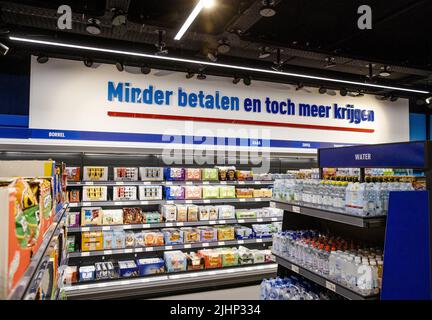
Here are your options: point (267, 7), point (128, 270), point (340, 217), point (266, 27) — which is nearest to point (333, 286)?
point (340, 217)

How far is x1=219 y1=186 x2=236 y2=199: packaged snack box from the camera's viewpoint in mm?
5418

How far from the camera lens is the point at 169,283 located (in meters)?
4.68

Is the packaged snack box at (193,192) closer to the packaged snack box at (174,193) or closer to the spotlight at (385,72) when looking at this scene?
the packaged snack box at (174,193)

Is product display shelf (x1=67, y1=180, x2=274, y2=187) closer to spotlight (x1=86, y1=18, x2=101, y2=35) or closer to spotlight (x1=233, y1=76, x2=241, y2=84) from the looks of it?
spotlight (x1=233, y1=76, x2=241, y2=84)

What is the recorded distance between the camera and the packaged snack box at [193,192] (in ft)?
17.0

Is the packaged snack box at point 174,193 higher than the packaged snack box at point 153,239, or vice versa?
the packaged snack box at point 174,193

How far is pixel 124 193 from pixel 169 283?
152 cm

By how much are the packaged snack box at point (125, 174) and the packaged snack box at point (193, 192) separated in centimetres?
86

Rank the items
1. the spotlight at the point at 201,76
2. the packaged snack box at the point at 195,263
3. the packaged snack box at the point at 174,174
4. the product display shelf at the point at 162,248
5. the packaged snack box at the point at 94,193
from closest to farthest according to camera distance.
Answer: the product display shelf at the point at 162,248 < the packaged snack box at the point at 94,193 < the packaged snack box at the point at 195,263 < the packaged snack box at the point at 174,174 < the spotlight at the point at 201,76

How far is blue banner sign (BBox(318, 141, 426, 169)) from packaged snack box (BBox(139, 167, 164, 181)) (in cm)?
274

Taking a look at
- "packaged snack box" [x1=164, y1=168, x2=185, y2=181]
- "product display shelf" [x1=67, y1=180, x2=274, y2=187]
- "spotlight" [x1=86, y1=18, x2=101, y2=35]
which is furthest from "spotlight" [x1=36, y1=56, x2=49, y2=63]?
"packaged snack box" [x1=164, y1=168, x2=185, y2=181]

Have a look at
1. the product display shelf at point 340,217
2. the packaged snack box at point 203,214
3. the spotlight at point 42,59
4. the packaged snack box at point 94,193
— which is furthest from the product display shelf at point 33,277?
the spotlight at point 42,59
